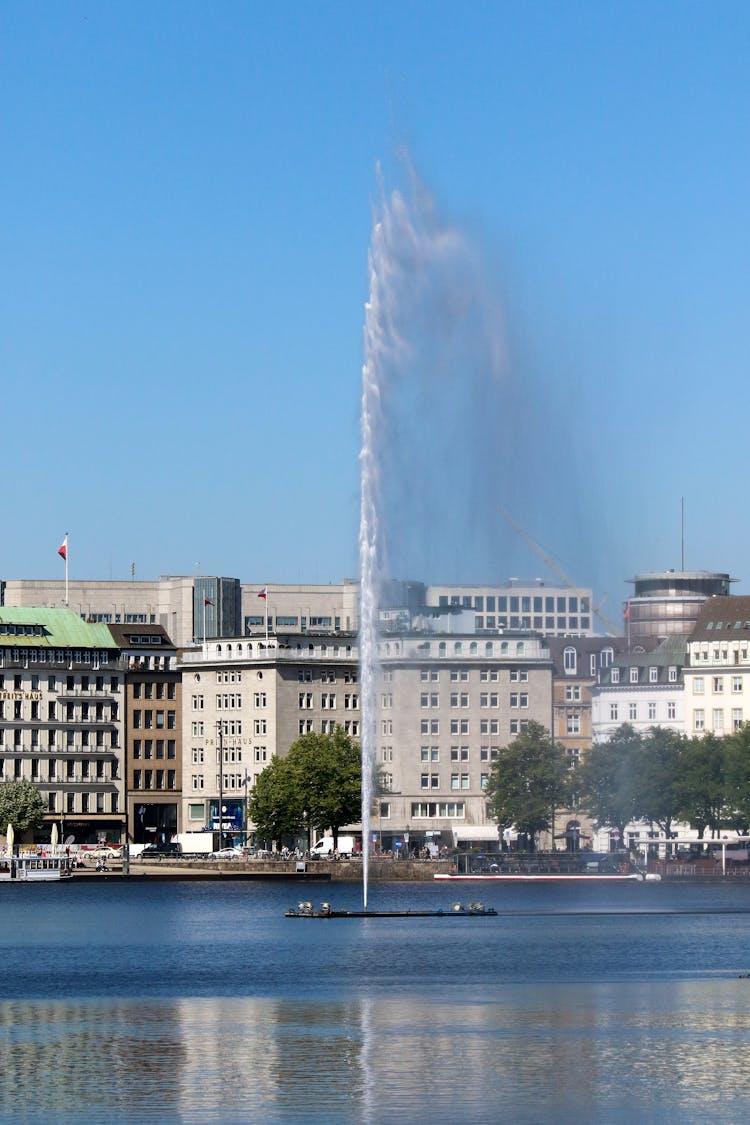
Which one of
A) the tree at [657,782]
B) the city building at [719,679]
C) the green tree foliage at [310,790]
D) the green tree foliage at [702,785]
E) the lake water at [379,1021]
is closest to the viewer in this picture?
the lake water at [379,1021]

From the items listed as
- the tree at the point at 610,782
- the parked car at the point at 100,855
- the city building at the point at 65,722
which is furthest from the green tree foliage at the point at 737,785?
the city building at the point at 65,722

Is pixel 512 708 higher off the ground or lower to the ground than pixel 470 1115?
higher

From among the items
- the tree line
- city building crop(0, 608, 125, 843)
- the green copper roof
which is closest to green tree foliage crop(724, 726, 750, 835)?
the tree line

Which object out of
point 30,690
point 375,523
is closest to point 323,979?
point 375,523

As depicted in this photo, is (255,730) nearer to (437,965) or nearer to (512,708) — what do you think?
(512,708)

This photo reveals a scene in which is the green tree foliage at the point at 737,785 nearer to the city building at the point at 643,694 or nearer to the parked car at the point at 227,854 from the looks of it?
the city building at the point at 643,694

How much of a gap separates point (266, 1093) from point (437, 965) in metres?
31.7

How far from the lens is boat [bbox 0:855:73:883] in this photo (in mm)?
161500

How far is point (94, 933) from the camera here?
102438 millimetres

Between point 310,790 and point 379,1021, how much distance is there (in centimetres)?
10963

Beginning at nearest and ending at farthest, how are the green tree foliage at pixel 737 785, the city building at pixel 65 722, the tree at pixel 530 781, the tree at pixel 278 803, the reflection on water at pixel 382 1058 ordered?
the reflection on water at pixel 382 1058
the tree at pixel 530 781
the green tree foliage at pixel 737 785
the tree at pixel 278 803
the city building at pixel 65 722

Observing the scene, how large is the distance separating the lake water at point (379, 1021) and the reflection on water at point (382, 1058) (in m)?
0.08

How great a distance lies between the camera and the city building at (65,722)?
18500cm

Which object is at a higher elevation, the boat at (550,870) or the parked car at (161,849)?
the parked car at (161,849)
